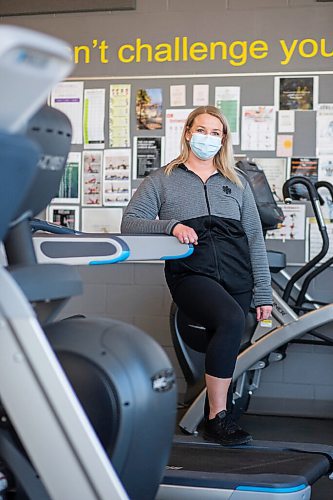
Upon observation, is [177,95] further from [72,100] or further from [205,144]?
[205,144]

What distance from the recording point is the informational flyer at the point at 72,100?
6086 millimetres

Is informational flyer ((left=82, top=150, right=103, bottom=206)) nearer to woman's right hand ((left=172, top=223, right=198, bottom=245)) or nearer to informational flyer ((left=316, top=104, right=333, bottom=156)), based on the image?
informational flyer ((left=316, top=104, right=333, bottom=156))

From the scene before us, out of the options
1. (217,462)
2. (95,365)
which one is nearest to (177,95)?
(217,462)

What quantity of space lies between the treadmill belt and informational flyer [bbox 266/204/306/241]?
206 cm

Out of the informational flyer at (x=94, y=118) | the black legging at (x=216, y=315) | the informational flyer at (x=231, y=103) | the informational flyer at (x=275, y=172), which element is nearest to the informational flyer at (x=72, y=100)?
the informational flyer at (x=94, y=118)

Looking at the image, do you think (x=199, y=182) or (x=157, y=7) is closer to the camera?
(x=199, y=182)

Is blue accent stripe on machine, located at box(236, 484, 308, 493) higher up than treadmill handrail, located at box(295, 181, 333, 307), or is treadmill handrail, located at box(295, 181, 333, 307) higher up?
treadmill handrail, located at box(295, 181, 333, 307)

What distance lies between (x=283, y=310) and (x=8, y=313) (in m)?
3.46

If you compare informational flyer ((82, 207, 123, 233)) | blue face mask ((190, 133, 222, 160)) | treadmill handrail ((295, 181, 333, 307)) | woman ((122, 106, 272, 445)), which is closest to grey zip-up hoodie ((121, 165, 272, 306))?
woman ((122, 106, 272, 445))

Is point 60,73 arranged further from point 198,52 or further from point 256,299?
point 198,52

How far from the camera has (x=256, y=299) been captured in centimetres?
426

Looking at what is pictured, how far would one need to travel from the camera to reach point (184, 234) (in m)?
3.52

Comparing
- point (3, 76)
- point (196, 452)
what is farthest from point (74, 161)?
point (3, 76)

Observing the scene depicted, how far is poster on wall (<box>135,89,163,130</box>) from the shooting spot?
5980mm
